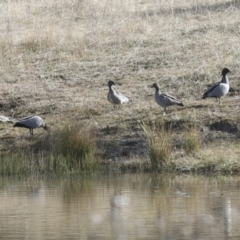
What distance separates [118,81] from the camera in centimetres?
2223

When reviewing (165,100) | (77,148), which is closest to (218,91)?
(165,100)

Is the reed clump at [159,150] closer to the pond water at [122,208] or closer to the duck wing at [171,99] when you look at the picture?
the pond water at [122,208]

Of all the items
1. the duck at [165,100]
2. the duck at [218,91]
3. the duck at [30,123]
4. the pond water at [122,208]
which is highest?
the duck at [218,91]

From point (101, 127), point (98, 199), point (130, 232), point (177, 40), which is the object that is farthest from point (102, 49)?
point (130, 232)

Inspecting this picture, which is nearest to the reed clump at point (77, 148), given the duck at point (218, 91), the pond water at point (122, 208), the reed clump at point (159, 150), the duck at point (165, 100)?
the pond water at point (122, 208)

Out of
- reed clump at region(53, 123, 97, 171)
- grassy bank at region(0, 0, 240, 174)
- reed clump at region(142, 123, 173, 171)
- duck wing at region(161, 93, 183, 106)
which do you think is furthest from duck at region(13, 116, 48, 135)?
reed clump at region(142, 123, 173, 171)

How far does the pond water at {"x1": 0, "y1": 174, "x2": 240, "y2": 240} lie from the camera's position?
1124 cm

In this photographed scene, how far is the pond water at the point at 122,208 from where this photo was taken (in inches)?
443

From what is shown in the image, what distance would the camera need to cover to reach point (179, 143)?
17078 mm

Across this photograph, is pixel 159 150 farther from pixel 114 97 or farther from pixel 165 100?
pixel 114 97

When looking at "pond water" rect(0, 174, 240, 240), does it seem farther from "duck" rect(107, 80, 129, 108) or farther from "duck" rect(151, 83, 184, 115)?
"duck" rect(107, 80, 129, 108)

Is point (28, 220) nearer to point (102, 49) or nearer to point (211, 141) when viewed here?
point (211, 141)

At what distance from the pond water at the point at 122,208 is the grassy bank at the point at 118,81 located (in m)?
0.92

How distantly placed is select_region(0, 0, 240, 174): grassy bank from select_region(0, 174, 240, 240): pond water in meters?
0.92
